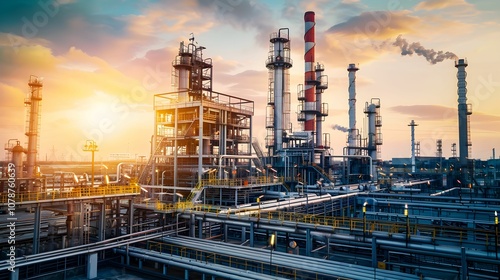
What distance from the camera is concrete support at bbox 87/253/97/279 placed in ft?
69.7

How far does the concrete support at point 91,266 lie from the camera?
21234 mm

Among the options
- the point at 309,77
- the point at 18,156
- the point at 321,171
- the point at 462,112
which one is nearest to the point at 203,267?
the point at 18,156

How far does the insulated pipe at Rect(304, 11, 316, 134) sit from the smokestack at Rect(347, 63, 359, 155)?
1590 cm

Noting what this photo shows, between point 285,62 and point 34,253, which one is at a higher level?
point 285,62

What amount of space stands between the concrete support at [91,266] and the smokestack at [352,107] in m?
63.3

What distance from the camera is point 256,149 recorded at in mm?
48812

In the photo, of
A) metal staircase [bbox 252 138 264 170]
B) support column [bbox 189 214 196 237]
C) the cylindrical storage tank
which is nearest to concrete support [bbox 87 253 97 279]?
support column [bbox 189 214 196 237]

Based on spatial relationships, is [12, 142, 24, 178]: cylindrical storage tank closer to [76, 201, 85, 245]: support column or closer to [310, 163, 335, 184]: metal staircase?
[76, 201, 85, 245]: support column

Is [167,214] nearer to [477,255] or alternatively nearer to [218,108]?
[218,108]

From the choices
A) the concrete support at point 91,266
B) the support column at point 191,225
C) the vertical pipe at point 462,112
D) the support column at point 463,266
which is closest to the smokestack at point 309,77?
the vertical pipe at point 462,112

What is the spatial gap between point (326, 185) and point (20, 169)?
4313 centimetres

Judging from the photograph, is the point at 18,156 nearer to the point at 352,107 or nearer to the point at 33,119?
the point at 33,119

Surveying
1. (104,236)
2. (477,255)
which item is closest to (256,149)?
(104,236)

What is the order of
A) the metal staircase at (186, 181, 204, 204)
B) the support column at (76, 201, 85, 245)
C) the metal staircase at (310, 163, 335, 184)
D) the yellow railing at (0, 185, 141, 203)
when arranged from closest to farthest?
the yellow railing at (0, 185, 141, 203) → the support column at (76, 201, 85, 245) → the metal staircase at (186, 181, 204, 204) → the metal staircase at (310, 163, 335, 184)
